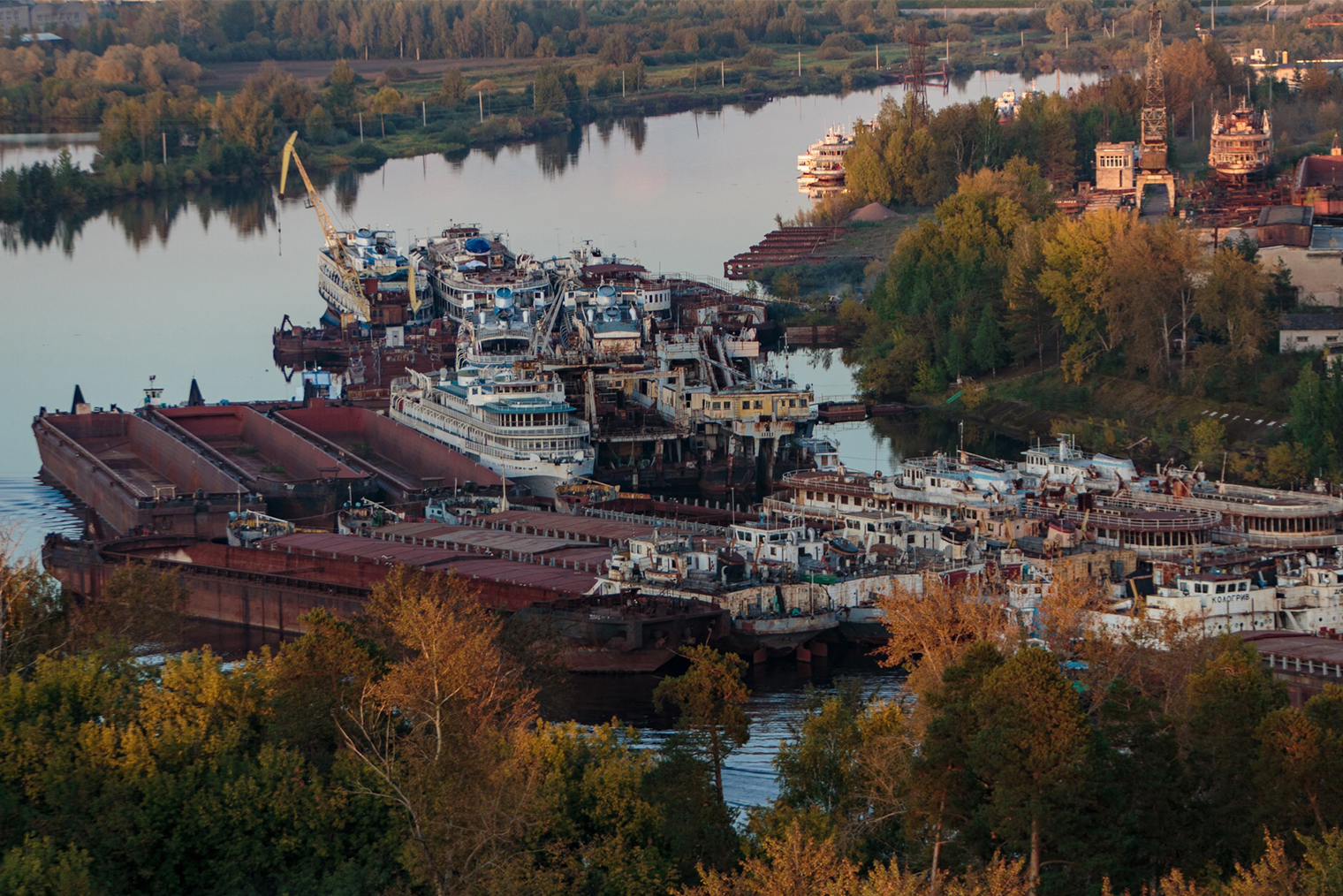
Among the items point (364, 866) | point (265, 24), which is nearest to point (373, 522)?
point (364, 866)

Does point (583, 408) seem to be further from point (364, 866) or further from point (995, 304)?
point (364, 866)

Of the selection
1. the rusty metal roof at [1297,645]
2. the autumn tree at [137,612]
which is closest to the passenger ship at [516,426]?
the autumn tree at [137,612]

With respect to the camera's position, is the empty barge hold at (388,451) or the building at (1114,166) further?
the building at (1114,166)

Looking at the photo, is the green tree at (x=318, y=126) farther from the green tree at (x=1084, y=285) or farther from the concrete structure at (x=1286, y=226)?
the green tree at (x=1084, y=285)

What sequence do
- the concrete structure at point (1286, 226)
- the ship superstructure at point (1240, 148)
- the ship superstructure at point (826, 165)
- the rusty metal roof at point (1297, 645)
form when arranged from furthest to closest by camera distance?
the ship superstructure at point (826, 165)
the ship superstructure at point (1240, 148)
the concrete structure at point (1286, 226)
the rusty metal roof at point (1297, 645)

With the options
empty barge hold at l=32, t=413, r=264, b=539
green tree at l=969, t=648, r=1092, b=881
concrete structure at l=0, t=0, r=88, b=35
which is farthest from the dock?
concrete structure at l=0, t=0, r=88, b=35

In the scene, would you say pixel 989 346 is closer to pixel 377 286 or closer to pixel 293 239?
pixel 377 286

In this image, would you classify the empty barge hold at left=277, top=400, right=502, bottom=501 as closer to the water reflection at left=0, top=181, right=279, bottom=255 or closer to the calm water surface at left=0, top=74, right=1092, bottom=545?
the calm water surface at left=0, top=74, right=1092, bottom=545
